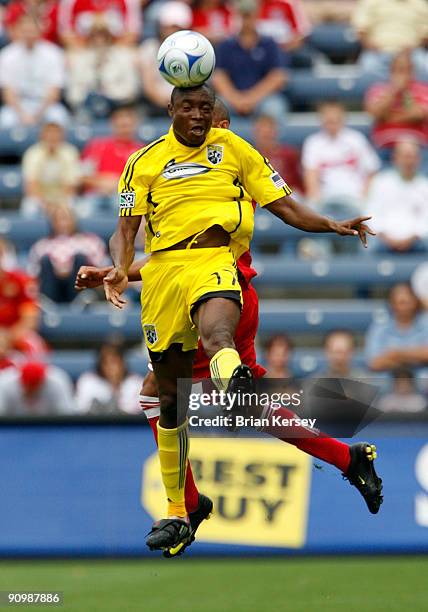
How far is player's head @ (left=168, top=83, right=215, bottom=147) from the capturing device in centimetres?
734

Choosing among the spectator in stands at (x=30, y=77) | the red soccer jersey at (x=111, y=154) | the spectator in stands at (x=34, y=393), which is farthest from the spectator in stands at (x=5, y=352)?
the spectator in stands at (x=30, y=77)

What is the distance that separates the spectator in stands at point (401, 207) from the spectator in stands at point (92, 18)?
3.45 meters

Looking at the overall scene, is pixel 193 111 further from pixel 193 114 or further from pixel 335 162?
pixel 335 162

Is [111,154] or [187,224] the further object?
[111,154]

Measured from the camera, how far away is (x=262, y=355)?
13.2 m

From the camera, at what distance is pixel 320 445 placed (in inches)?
309

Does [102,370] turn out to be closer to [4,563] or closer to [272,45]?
[4,563]

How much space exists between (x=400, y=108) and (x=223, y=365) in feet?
28.6

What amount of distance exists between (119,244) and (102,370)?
5278mm

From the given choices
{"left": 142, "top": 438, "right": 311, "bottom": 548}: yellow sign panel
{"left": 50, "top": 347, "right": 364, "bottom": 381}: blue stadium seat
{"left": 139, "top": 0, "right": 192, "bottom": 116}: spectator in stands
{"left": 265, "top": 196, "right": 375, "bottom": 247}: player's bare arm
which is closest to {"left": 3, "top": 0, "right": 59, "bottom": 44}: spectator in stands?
{"left": 139, "top": 0, "right": 192, "bottom": 116}: spectator in stands

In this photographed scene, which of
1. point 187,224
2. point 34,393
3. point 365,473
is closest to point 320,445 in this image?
point 365,473

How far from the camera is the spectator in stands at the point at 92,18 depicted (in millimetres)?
15656

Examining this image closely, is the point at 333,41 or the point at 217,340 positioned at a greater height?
the point at 333,41

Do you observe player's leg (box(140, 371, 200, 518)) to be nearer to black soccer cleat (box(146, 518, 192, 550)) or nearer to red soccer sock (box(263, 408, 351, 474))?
black soccer cleat (box(146, 518, 192, 550))
